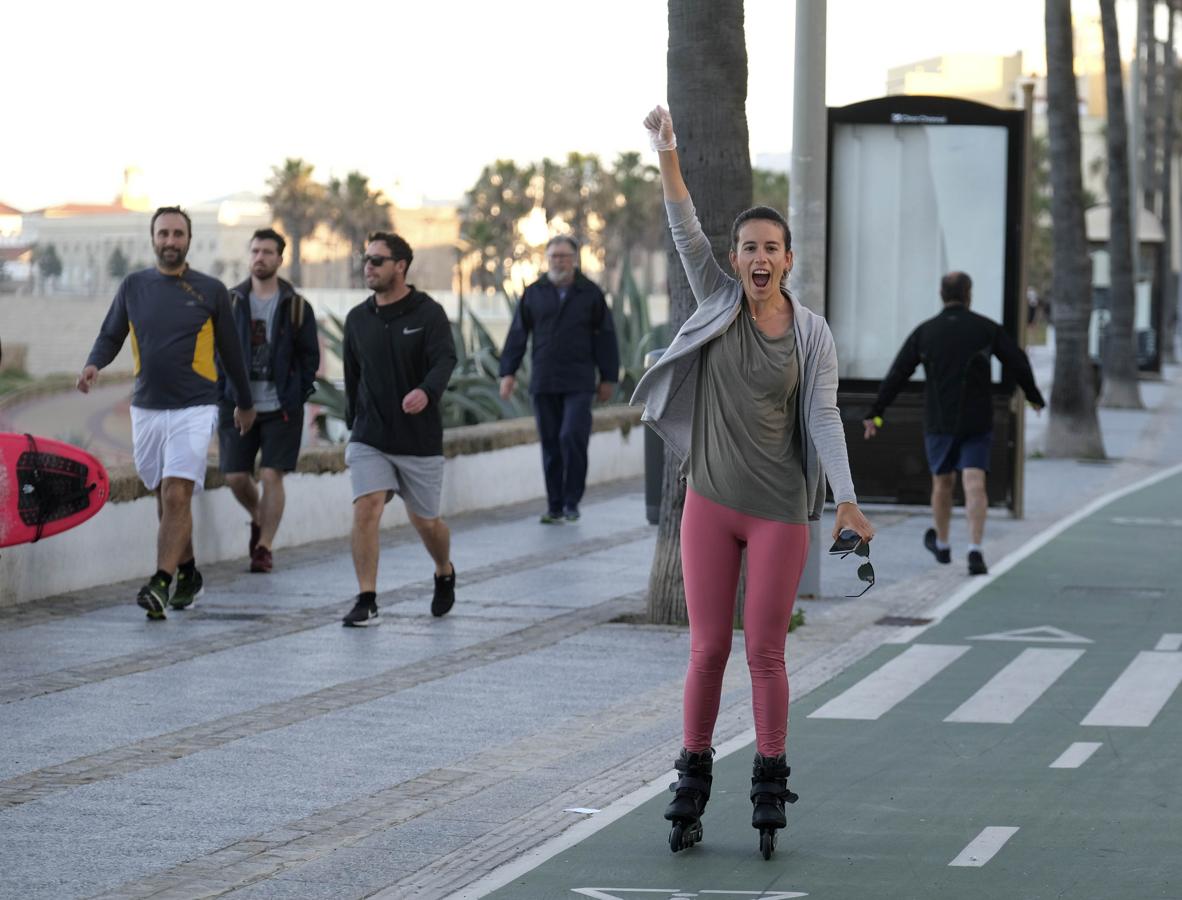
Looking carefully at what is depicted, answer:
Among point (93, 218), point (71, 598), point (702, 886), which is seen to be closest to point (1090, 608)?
point (71, 598)

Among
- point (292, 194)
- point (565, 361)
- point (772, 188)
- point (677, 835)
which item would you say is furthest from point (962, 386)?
point (772, 188)

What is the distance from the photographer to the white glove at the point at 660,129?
650 centimetres

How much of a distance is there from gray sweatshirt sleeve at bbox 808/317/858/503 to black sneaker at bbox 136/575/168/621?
526 centimetres

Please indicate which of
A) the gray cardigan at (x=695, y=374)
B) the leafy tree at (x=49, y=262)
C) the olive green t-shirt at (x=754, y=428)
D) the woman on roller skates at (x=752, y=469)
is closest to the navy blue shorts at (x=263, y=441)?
the gray cardigan at (x=695, y=374)

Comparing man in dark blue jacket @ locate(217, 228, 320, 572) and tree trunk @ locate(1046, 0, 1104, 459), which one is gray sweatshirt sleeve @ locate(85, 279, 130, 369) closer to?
man in dark blue jacket @ locate(217, 228, 320, 572)

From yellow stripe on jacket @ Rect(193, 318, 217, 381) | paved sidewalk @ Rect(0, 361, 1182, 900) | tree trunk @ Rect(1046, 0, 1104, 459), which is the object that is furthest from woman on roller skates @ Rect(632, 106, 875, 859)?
tree trunk @ Rect(1046, 0, 1104, 459)

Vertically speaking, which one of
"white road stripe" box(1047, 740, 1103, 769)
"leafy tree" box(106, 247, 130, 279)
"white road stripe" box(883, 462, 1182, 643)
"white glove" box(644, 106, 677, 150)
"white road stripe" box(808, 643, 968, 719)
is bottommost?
"white road stripe" box(883, 462, 1182, 643)

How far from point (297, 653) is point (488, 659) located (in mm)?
883

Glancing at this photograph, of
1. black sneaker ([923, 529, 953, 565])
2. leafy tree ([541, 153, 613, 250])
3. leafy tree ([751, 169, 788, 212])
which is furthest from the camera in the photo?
leafy tree ([751, 169, 788, 212])

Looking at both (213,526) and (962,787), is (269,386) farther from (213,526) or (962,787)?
(962,787)

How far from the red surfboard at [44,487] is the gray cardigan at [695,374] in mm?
5076

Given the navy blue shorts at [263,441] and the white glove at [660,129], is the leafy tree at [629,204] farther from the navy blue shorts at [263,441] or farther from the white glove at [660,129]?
the white glove at [660,129]

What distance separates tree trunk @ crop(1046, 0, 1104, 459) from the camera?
2433 centimetres

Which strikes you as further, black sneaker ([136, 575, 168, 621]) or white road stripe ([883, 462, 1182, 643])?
white road stripe ([883, 462, 1182, 643])
